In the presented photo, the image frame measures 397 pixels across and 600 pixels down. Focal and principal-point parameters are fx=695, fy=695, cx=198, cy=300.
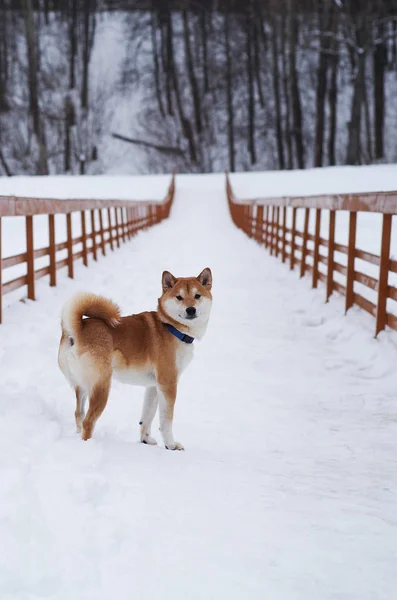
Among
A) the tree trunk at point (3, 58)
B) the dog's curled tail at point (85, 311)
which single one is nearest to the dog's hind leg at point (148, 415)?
the dog's curled tail at point (85, 311)

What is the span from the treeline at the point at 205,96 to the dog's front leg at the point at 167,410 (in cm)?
4553

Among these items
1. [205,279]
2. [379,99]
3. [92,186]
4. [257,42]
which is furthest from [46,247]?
[257,42]

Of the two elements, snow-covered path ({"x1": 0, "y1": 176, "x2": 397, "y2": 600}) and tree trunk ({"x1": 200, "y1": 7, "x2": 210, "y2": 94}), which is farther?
tree trunk ({"x1": 200, "y1": 7, "x2": 210, "y2": 94})

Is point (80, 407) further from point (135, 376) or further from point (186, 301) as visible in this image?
point (186, 301)

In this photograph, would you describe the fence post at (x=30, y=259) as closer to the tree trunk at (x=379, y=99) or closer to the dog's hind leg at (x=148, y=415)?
the dog's hind leg at (x=148, y=415)

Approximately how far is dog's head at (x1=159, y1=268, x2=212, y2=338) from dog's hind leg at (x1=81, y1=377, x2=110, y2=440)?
1.66 ft

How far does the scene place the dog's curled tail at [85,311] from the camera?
3.50 m

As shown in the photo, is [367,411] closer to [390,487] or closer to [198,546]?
[390,487]

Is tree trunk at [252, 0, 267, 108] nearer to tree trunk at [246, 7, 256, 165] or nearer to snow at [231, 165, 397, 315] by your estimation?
tree trunk at [246, 7, 256, 165]

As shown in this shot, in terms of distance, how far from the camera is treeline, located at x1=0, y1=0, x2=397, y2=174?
49.9 meters

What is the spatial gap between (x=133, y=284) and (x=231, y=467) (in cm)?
653

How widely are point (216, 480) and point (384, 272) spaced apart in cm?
345

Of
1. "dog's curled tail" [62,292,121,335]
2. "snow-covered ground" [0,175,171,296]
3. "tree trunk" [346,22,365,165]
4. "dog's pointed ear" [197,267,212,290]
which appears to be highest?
"tree trunk" [346,22,365,165]

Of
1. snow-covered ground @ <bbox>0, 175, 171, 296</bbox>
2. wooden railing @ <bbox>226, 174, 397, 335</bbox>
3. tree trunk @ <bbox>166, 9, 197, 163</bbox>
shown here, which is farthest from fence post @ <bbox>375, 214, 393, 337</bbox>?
tree trunk @ <bbox>166, 9, 197, 163</bbox>
